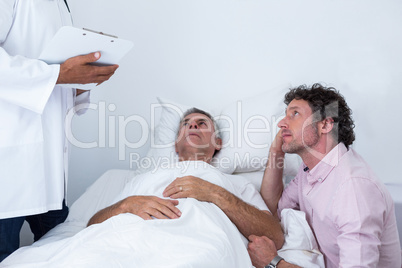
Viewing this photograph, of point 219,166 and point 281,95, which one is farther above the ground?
point 281,95

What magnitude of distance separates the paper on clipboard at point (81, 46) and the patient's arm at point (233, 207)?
1.60 feet

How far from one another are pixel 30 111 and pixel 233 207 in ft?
2.33

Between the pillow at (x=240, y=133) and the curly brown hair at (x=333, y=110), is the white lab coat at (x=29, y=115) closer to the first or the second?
the pillow at (x=240, y=133)

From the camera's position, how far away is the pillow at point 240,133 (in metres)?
1.71

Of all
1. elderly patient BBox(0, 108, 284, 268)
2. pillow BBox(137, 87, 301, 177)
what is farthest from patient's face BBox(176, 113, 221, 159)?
elderly patient BBox(0, 108, 284, 268)

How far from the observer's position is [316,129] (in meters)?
1.33

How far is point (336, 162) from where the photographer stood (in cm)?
122

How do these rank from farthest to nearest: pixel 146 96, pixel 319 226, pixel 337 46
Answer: pixel 146 96 → pixel 337 46 → pixel 319 226

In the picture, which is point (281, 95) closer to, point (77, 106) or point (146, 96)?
point (146, 96)

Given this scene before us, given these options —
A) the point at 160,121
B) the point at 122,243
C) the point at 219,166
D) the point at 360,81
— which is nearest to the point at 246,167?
the point at 219,166

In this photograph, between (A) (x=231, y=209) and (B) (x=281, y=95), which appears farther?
(B) (x=281, y=95)

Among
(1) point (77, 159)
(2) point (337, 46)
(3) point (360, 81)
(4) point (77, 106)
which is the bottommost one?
A: (1) point (77, 159)

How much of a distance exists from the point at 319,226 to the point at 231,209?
287 millimetres

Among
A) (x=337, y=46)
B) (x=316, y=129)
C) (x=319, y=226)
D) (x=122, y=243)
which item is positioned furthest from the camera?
(x=337, y=46)
